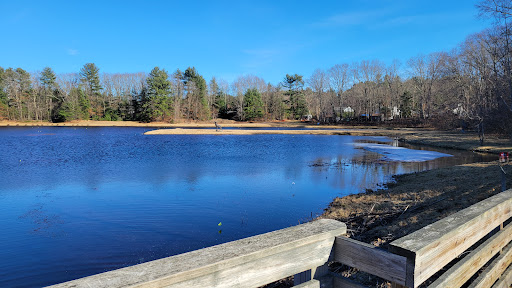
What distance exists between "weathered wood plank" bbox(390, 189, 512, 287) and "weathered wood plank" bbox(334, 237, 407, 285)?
0.05m

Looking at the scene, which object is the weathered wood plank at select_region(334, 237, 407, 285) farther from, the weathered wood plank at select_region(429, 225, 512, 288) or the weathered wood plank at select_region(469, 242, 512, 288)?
the weathered wood plank at select_region(469, 242, 512, 288)

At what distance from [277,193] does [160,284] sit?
1075 centimetres

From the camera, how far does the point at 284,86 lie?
91812mm

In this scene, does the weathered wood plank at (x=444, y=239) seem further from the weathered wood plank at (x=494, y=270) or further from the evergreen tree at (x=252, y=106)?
the evergreen tree at (x=252, y=106)

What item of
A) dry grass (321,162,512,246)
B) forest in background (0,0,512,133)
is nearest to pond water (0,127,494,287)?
dry grass (321,162,512,246)

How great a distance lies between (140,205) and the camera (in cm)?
1027

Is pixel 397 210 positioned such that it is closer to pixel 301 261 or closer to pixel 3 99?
pixel 301 261

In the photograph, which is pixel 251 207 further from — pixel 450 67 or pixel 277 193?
pixel 450 67

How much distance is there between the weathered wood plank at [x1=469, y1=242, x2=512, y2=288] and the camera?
2679 millimetres

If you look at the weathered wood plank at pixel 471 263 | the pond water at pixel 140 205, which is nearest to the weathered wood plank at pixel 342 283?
the weathered wood plank at pixel 471 263

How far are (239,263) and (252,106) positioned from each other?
272 feet

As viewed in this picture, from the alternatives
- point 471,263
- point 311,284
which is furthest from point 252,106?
point 311,284

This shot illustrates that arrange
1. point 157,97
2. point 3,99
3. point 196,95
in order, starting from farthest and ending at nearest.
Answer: point 196,95 → point 157,97 → point 3,99

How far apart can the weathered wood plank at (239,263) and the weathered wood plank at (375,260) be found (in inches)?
4.3
